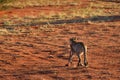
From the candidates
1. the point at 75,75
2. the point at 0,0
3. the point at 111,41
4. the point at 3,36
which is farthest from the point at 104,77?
the point at 0,0

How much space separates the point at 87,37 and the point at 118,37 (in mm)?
1403

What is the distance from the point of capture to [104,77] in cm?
1079

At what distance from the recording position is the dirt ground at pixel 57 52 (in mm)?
11316

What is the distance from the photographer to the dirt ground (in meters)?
11.3

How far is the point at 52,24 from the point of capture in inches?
886

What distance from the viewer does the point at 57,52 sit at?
586 inches

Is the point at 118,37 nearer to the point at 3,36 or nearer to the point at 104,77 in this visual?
the point at 3,36

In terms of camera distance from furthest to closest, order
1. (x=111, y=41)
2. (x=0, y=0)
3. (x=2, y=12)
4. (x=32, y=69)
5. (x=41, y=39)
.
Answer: (x=2, y=12) → (x=0, y=0) → (x=41, y=39) → (x=111, y=41) → (x=32, y=69)

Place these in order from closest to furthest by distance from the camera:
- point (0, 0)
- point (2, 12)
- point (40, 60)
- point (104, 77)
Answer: point (104, 77), point (40, 60), point (0, 0), point (2, 12)

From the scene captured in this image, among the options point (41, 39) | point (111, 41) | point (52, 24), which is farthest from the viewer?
point (52, 24)

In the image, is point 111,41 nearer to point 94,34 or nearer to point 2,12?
point 94,34

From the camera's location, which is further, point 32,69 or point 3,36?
point 3,36

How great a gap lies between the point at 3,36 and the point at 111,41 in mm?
5282

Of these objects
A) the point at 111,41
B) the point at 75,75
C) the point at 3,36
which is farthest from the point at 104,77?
the point at 3,36
